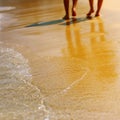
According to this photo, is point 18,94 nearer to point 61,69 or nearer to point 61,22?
point 61,69

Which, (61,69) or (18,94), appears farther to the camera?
(61,69)

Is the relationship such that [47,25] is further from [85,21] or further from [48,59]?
[48,59]

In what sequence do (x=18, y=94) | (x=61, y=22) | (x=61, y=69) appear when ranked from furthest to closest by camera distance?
(x=61, y=22)
(x=61, y=69)
(x=18, y=94)

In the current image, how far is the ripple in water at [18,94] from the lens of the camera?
9.84 feet

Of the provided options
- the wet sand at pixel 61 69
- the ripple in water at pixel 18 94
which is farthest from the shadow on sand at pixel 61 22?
the ripple in water at pixel 18 94

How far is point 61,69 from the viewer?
4.19 metres

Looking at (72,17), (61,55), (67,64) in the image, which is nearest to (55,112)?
(67,64)

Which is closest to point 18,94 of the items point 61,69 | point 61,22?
point 61,69

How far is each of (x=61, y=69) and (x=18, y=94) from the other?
2.85ft

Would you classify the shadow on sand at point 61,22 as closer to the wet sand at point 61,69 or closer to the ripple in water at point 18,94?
the wet sand at point 61,69

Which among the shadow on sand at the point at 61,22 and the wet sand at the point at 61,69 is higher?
the wet sand at the point at 61,69

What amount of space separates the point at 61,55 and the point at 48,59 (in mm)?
236

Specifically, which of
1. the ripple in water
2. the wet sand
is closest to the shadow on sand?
the wet sand

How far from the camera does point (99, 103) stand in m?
3.12
